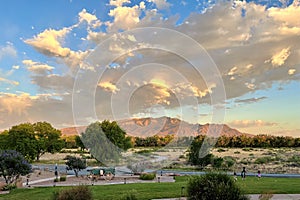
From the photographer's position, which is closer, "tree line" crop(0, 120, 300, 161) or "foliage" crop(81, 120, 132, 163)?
"foliage" crop(81, 120, 132, 163)

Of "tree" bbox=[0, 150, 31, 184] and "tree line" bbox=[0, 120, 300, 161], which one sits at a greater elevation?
"tree line" bbox=[0, 120, 300, 161]

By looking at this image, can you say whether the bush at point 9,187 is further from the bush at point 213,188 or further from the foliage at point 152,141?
the foliage at point 152,141

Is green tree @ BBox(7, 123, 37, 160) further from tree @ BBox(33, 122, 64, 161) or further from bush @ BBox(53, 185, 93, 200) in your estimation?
bush @ BBox(53, 185, 93, 200)

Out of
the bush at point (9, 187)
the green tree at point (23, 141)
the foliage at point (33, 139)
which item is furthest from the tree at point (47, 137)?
the bush at point (9, 187)

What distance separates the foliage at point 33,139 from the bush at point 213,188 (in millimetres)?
48105

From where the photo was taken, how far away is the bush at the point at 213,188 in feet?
34.6

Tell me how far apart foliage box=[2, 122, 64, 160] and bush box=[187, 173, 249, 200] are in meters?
48.1

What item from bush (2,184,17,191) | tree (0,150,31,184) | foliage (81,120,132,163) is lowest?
bush (2,184,17,191)

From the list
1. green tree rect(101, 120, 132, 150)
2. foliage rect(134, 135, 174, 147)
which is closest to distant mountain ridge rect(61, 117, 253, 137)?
green tree rect(101, 120, 132, 150)

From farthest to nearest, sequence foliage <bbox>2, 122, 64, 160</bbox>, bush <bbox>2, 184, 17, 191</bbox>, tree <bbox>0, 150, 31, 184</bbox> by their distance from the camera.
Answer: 1. foliage <bbox>2, 122, 64, 160</bbox>
2. bush <bbox>2, 184, 17, 191</bbox>
3. tree <bbox>0, 150, 31, 184</bbox>

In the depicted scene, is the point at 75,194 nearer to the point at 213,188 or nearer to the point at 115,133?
the point at 213,188

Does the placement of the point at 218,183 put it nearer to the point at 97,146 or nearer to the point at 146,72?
the point at 146,72

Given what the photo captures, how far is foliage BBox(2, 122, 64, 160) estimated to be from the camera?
5491 cm

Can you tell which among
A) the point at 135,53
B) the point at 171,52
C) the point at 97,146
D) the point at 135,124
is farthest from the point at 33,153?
the point at 171,52
